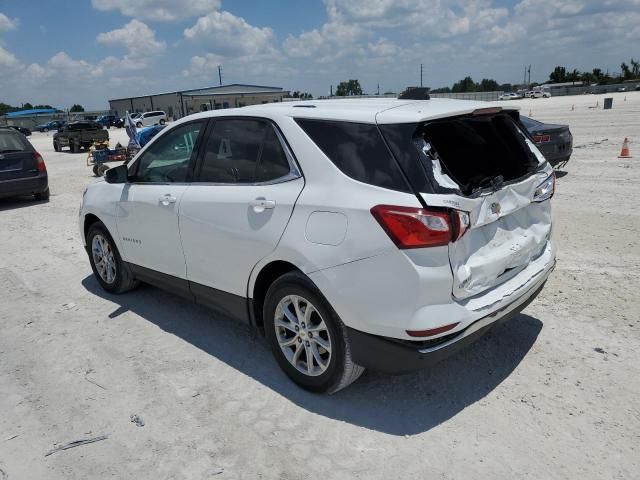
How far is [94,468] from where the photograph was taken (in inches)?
115

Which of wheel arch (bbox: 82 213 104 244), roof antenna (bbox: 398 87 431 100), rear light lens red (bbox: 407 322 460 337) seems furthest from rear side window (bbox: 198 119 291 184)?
wheel arch (bbox: 82 213 104 244)

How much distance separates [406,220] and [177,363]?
7.44ft

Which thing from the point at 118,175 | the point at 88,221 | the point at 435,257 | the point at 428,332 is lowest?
the point at 428,332

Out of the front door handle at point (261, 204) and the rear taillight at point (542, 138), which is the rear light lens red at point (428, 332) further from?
the rear taillight at point (542, 138)

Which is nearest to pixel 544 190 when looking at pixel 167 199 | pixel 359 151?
pixel 359 151

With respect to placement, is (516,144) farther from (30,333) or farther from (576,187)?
(576,187)

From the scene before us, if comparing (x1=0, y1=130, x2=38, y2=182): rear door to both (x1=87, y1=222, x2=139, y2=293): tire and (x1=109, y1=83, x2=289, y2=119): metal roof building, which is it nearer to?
(x1=87, y1=222, x2=139, y2=293): tire

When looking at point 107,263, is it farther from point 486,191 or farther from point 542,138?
point 542,138

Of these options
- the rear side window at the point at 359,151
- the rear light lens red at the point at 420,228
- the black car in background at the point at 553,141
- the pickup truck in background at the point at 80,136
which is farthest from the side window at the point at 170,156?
the pickup truck in background at the point at 80,136

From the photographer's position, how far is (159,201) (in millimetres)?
4406

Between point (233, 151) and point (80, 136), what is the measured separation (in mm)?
26695

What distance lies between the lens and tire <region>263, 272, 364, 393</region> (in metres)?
3.17

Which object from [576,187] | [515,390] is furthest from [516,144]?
[576,187]

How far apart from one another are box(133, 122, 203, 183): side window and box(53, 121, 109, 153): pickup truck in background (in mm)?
24911
